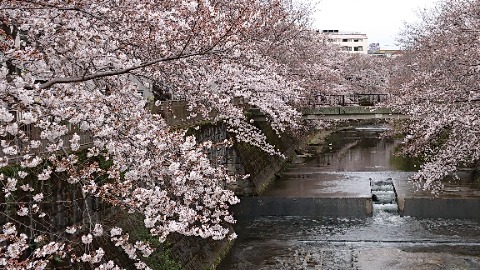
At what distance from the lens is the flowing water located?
17.3 m

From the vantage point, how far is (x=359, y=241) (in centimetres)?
1969

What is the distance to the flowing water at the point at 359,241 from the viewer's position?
17.3 metres

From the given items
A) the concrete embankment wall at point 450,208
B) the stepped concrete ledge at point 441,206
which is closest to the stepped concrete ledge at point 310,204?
the stepped concrete ledge at point 441,206

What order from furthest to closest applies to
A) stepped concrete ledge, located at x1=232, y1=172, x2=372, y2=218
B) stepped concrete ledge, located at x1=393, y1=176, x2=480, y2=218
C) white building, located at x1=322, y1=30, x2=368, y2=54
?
white building, located at x1=322, y1=30, x2=368, y2=54 → stepped concrete ledge, located at x1=232, y1=172, x2=372, y2=218 → stepped concrete ledge, located at x1=393, y1=176, x2=480, y2=218

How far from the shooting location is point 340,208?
23.3 meters

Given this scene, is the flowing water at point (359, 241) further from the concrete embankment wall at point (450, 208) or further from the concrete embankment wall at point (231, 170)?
the concrete embankment wall at point (231, 170)

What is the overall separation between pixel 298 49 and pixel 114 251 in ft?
75.6

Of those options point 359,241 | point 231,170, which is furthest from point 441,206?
point 231,170

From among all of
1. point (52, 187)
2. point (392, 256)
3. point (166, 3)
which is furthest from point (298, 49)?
point (52, 187)

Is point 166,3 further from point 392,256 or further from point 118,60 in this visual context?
point 392,256

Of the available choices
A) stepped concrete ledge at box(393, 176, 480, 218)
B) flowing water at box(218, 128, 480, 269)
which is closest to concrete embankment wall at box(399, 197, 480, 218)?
stepped concrete ledge at box(393, 176, 480, 218)

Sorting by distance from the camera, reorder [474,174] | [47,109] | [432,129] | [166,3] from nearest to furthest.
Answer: [47,109] → [166,3] → [432,129] → [474,174]

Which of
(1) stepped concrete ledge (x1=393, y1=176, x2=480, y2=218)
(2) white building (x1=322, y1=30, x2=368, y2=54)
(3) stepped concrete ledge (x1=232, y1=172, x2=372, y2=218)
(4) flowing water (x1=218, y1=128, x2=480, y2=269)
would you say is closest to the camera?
(4) flowing water (x1=218, y1=128, x2=480, y2=269)

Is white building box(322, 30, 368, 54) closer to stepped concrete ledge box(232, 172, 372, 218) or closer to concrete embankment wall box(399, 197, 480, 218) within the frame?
stepped concrete ledge box(232, 172, 372, 218)
